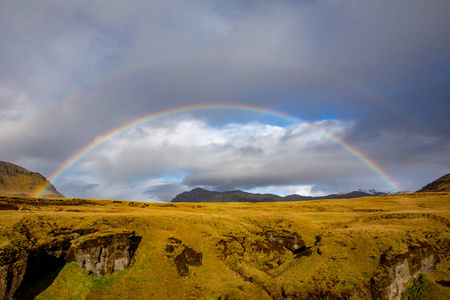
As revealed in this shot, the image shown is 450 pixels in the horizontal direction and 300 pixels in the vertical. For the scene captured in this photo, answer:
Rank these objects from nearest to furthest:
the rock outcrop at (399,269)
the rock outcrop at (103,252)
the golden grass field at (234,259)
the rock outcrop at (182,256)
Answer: the rock outcrop at (399,269), the golden grass field at (234,259), the rock outcrop at (103,252), the rock outcrop at (182,256)

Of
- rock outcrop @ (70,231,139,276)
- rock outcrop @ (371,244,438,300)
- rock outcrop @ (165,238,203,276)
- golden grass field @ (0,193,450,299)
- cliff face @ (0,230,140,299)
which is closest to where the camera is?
cliff face @ (0,230,140,299)

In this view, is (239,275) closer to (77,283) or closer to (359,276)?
(359,276)

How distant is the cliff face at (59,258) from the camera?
28.6 metres

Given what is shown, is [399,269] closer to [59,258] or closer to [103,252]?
[103,252]

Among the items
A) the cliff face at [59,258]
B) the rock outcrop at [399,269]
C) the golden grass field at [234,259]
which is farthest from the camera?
the golden grass field at [234,259]

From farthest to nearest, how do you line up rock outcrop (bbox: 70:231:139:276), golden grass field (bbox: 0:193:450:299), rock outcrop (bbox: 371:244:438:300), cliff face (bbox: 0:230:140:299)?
rock outcrop (bbox: 70:231:139:276), golden grass field (bbox: 0:193:450:299), rock outcrop (bbox: 371:244:438:300), cliff face (bbox: 0:230:140:299)

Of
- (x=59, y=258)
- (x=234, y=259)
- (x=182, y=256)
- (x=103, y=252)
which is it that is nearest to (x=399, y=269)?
(x=234, y=259)

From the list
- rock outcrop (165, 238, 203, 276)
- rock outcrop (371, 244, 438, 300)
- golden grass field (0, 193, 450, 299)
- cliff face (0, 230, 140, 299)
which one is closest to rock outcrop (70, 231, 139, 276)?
cliff face (0, 230, 140, 299)

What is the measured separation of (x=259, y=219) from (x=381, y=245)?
2402 centimetres

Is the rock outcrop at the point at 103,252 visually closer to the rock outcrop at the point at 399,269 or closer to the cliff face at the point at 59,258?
the cliff face at the point at 59,258

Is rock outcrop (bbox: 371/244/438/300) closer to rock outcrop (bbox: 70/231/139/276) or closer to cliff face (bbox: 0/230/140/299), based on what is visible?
rock outcrop (bbox: 70/231/139/276)

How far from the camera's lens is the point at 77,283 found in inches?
1298

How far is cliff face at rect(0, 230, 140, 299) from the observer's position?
1128 inches

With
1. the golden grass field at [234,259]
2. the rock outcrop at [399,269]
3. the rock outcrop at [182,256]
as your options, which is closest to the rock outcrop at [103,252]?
the golden grass field at [234,259]
